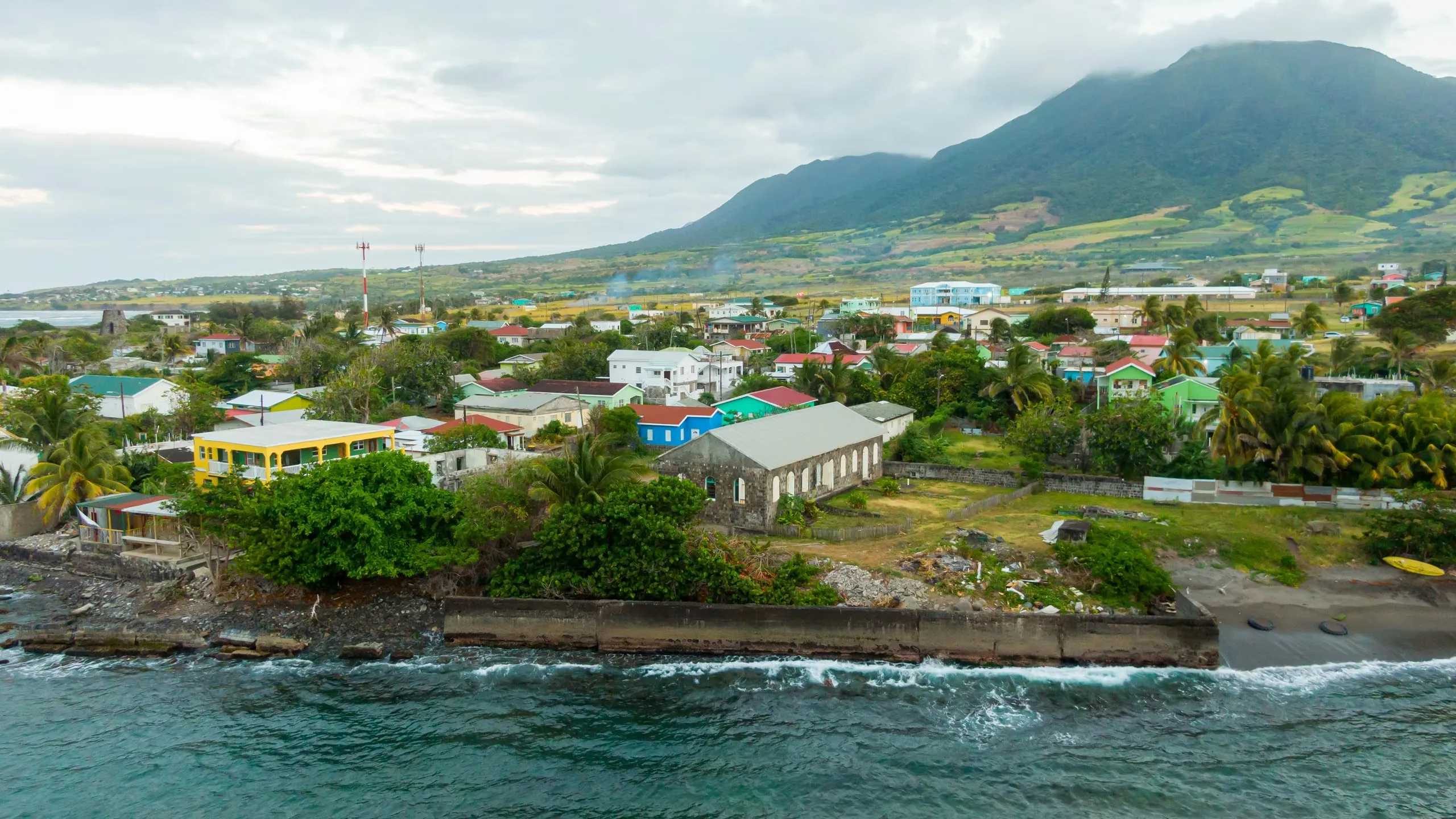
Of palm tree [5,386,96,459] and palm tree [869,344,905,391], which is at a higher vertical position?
palm tree [5,386,96,459]

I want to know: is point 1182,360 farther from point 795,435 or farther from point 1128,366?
point 795,435

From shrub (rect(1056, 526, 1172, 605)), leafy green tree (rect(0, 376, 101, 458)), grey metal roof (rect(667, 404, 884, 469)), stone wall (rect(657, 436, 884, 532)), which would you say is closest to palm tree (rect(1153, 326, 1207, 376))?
grey metal roof (rect(667, 404, 884, 469))

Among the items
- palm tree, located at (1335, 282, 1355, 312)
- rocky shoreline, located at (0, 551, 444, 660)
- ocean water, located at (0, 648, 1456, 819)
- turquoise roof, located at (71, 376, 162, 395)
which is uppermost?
palm tree, located at (1335, 282, 1355, 312)

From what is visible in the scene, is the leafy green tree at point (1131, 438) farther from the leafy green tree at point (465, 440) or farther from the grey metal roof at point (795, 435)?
the leafy green tree at point (465, 440)

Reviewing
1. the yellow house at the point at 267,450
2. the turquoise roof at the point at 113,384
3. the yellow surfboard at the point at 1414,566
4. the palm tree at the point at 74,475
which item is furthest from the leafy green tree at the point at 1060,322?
the palm tree at the point at 74,475

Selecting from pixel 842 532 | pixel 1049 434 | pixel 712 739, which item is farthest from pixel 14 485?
pixel 1049 434

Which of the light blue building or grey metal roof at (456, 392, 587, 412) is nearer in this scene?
grey metal roof at (456, 392, 587, 412)

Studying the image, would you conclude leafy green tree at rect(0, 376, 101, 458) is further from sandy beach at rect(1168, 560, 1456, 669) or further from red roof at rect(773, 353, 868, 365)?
red roof at rect(773, 353, 868, 365)

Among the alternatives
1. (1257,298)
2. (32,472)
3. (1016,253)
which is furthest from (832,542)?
(1016,253)
